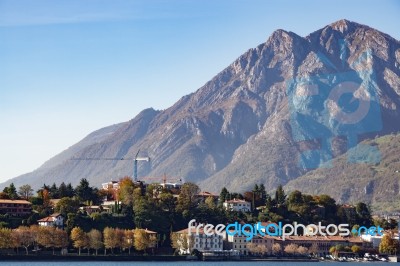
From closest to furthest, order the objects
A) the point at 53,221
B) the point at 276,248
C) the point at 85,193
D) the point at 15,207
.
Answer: the point at 53,221, the point at 15,207, the point at 276,248, the point at 85,193

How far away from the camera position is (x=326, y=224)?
386 feet

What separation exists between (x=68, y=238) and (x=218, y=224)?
22.8 meters

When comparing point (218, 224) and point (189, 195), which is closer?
point (218, 224)

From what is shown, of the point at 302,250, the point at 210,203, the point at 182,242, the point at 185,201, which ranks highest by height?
the point at 210,203

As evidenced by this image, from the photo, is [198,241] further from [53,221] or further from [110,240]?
[53,221]

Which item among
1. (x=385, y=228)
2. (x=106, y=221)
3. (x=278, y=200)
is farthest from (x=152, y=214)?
(x=385, y=228)

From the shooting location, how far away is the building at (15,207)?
104000 millimetres

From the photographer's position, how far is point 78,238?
303ft

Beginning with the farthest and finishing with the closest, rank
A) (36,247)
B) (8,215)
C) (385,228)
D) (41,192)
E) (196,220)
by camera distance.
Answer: (385,228) → (41,192) → (196,220) → (8,215) → (36,247)

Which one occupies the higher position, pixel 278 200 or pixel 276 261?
pixel 278 200

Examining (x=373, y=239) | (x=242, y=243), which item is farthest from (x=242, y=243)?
(x=373, y=239)

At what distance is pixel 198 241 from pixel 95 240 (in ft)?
45.7

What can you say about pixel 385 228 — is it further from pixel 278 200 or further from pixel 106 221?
pixel 106 221

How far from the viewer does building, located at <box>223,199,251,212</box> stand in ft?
389
